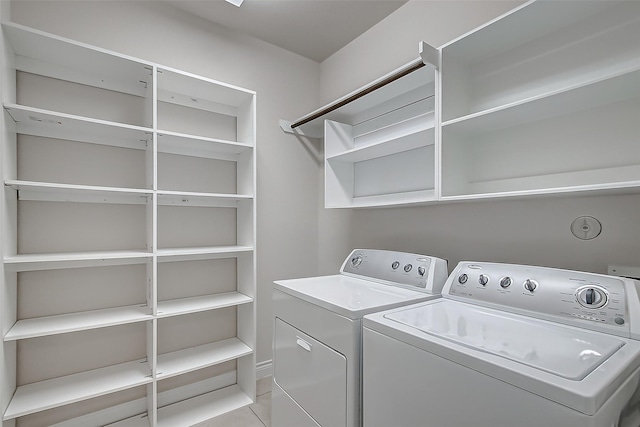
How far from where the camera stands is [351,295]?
4.56 feet

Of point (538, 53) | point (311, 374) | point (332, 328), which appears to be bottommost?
point (311, 374)

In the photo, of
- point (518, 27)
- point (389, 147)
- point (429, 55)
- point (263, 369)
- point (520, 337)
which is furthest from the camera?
point (263, 369)

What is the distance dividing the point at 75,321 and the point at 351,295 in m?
1.45

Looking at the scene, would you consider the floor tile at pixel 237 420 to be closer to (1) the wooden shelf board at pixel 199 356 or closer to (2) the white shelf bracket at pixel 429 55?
(1) the wooden shelf board at pixel 199 356

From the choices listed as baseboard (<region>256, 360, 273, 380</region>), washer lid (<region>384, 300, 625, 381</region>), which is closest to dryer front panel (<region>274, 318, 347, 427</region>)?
washer lid (<region>384, 300, 625, 381</region>)

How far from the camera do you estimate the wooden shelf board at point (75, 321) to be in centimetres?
142

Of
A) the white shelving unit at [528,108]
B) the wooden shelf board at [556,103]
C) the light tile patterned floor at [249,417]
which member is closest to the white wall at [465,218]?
the white shelving unit at [528,108]

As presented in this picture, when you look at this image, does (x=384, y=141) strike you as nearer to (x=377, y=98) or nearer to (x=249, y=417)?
(x=377, y=98)

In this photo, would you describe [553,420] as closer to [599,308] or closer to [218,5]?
[599,308]

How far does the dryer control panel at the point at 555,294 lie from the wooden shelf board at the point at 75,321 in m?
1.68

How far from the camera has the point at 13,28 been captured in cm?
136

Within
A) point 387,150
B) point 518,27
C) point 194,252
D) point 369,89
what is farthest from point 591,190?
point 194,252

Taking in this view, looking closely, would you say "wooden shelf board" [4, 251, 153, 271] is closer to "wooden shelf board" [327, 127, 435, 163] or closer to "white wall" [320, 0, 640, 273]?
"wooden shelf board" [327, 127, 435, 163]

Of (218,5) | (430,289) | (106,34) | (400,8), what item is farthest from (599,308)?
(106,34)
